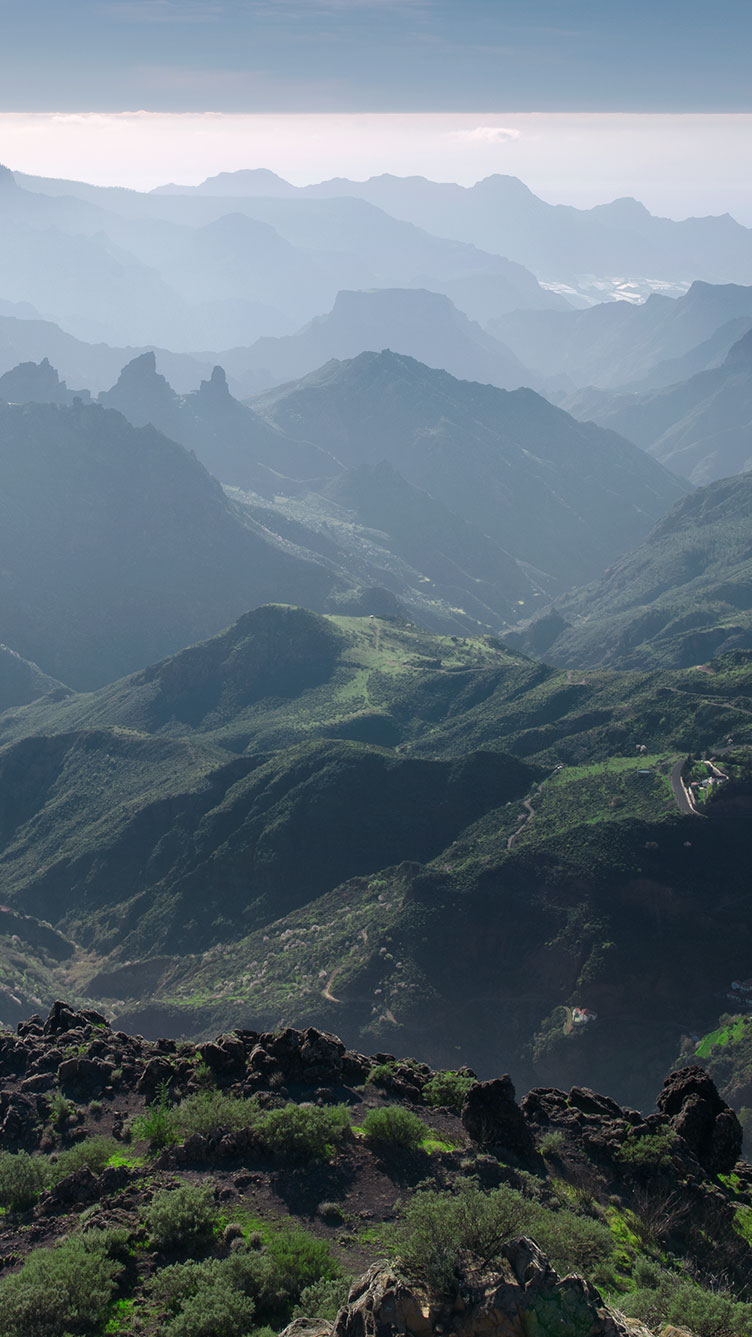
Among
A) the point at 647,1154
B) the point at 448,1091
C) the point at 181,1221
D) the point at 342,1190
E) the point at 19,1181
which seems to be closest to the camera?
the point at 181,1221

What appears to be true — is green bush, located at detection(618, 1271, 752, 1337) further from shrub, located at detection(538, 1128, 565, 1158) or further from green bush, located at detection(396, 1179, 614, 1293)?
shrub, located at detection(538, 1128, 565, 1158)

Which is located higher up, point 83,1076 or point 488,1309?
point 488,1309

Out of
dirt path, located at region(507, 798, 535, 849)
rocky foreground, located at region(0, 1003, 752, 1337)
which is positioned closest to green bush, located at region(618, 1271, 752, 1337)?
rocky foreground, located at region(0, 1003, 752, 1337)

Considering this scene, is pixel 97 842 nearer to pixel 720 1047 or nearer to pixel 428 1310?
pixel 720 1047

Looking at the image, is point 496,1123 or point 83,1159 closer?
point 83,1159

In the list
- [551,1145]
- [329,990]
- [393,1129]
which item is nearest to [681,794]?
[329,990]

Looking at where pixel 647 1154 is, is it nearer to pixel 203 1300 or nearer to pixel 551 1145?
pixel 551 1145

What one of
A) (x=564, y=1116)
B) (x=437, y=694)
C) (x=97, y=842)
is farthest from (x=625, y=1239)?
(x=437, y=694)
